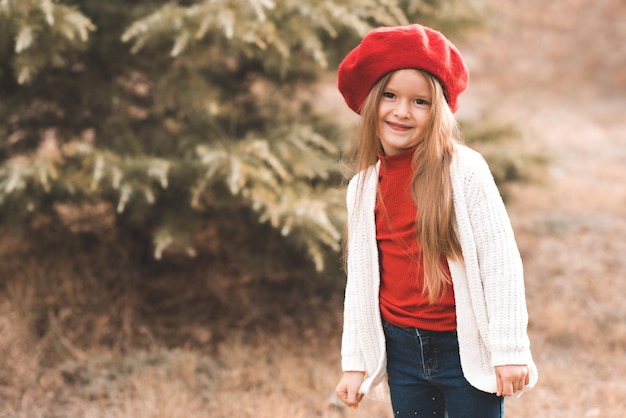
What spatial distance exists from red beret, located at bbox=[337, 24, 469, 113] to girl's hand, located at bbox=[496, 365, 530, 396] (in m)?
0.74

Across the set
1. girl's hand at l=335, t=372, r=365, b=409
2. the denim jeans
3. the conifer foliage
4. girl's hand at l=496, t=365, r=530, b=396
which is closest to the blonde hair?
the denim jeans

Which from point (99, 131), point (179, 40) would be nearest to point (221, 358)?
point (99, 131)

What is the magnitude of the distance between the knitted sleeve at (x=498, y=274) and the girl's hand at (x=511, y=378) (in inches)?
0.7

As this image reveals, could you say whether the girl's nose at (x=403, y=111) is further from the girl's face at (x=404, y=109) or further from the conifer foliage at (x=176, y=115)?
the conifer foliage at (x=176, y=115)

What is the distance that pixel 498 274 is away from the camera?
1.67 m

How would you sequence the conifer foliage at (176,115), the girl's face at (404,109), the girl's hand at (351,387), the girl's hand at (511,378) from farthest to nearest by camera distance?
the conifer foliage at (176,115), the girl's hand at (351,387), the girl's face at (404,109), the girl's hand at (511,378)

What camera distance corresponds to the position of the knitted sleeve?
166 centimetres

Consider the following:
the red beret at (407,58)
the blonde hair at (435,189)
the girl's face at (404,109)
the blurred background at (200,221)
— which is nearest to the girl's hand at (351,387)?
the blonde hair at (435,189)

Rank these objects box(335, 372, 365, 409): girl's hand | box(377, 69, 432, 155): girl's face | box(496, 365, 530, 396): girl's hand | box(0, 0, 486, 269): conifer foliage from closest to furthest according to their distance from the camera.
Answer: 1. box(496, 365, 530, 396): girl's hand
2. box(377, 69, 432, 155): girl's face
3. box(335, 372, 365, 409): girl's hand
4. box(0, 0, 486, 269): conifer foliage

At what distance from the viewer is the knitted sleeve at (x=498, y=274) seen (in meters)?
1.66

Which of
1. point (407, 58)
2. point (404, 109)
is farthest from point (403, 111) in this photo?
point (407, 58)

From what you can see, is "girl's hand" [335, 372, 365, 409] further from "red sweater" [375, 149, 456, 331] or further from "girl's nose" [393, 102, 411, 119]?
"girl's nose" [393, 102, 411, 119]

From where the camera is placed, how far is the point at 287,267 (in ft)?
13.9

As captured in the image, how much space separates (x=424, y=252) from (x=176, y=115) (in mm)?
2434
